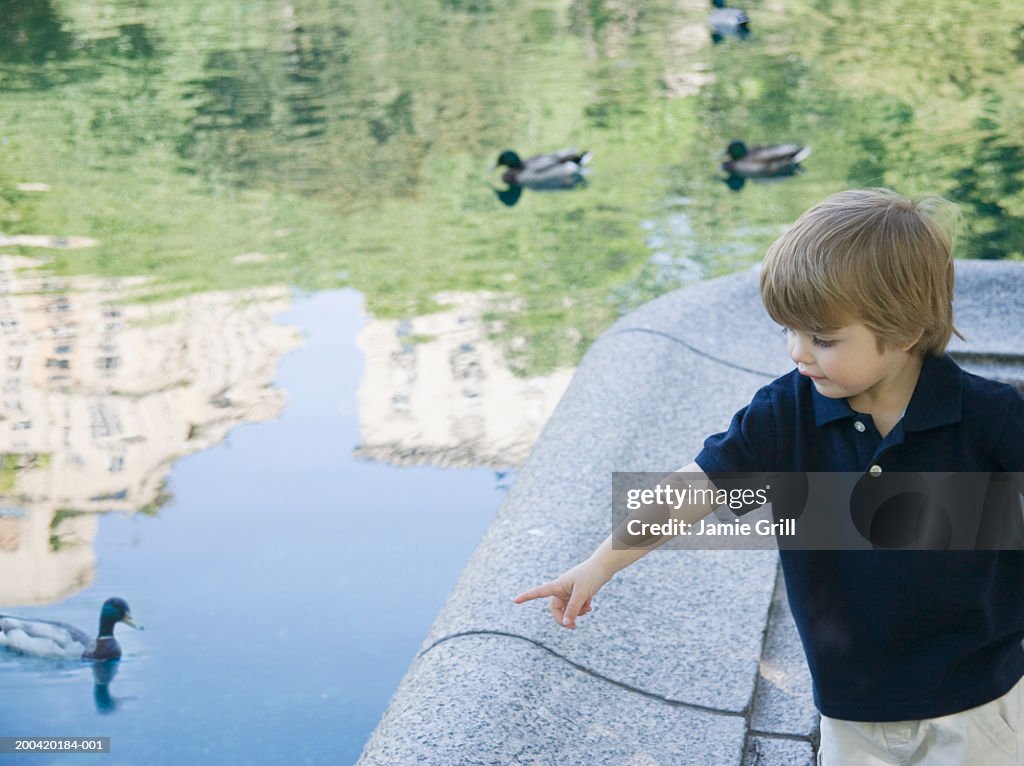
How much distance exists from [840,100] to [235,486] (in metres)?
9.32

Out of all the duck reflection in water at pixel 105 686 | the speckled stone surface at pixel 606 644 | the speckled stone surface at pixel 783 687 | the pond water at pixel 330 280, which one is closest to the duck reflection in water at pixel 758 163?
the pond water at pixel 330 280

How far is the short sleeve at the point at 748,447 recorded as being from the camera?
214cm

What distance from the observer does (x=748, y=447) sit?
7.03 feet

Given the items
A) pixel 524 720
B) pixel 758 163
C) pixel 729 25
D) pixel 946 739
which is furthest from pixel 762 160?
pixel 946 739

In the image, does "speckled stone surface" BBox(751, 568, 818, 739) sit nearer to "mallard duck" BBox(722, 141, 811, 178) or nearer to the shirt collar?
the shirt collar

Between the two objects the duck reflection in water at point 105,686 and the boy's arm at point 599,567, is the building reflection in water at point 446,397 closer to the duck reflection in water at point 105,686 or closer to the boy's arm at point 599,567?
the duck reflection in water at point 105,686

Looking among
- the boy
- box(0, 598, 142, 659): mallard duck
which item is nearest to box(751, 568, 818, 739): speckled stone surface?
the boy

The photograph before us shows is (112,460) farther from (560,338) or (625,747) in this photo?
(625,747)

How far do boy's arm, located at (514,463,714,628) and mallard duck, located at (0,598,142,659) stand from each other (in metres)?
2.67

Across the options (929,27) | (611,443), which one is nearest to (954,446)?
(611,443)

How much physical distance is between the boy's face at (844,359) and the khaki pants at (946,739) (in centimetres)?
59

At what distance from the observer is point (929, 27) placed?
17109 mm

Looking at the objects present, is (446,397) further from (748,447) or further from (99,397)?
(748,447)

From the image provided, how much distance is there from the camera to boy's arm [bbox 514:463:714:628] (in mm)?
2168
